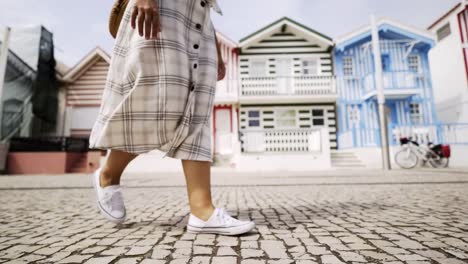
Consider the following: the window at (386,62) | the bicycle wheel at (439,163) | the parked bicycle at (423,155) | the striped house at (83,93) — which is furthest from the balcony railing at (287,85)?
the striped house at (83,93)

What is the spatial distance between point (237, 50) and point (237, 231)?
15.2 m

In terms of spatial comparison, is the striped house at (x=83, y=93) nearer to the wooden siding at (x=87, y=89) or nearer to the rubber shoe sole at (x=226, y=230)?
the wooden siding at (x=87, y=89)

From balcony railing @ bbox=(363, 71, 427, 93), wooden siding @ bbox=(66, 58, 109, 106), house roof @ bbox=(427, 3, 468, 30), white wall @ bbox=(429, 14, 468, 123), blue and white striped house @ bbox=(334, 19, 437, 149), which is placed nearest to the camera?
balcony railing @ bbox=(363, 71, 427, 93)

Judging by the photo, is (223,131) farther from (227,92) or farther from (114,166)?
(114,166)

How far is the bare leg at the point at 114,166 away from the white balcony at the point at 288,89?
42.3ft

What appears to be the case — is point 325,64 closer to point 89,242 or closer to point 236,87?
point 236,87

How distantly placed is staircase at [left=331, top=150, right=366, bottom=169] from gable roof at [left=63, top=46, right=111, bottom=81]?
45.4ft

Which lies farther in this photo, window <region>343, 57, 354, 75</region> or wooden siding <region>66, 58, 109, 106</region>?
wooden siding <region>66, 58, 109, 106</region>

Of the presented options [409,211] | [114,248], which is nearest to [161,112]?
[114,248]

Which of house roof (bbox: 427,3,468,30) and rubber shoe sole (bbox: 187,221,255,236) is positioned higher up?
house roof (bbox: 427,3,468,30)

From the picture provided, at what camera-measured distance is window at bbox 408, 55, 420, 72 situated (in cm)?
1571

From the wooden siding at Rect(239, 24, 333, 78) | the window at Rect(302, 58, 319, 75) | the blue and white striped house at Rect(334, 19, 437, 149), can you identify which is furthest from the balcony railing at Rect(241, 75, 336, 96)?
the window at Rect(302, 58, 319, 75)

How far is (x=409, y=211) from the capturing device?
2.12m

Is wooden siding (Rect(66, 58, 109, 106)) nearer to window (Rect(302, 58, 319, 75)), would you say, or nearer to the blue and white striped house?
window (Rect(302, 58, 319, 75))
